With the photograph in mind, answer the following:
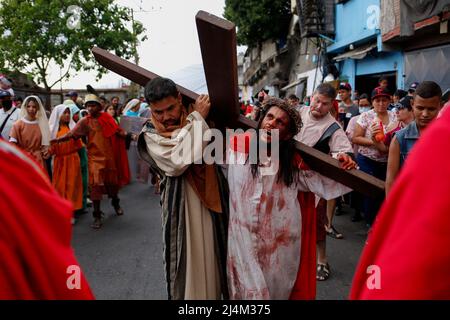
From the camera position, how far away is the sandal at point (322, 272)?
439 centimetres

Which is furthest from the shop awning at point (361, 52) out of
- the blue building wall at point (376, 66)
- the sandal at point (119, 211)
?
the sandal at point (119, 211)

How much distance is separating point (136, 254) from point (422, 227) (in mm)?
4551

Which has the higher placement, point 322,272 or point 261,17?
point 261,17

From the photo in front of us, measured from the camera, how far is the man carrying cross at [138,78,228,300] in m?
2.62

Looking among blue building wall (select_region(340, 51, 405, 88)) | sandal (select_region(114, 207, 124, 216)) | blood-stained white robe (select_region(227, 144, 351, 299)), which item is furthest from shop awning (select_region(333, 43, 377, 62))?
blood-stained white robe (select_region(227, 144, 351, 299))

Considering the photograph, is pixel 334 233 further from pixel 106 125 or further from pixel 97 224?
pixel 106 125

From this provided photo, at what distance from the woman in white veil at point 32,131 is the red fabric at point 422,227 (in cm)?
594

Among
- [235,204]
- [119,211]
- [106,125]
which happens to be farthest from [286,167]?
[119,211]

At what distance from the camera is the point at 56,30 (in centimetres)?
1725

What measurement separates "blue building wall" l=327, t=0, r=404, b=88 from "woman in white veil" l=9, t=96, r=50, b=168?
29.2 ft

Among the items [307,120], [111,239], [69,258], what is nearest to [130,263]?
[111,239]

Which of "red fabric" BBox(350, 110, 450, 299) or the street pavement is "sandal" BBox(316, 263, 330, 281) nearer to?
the street pavement

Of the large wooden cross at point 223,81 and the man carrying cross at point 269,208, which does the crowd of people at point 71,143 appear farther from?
the man carrying cross at point 269,208
